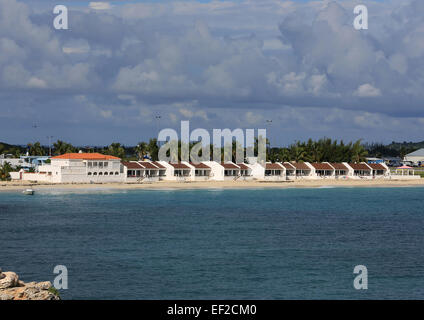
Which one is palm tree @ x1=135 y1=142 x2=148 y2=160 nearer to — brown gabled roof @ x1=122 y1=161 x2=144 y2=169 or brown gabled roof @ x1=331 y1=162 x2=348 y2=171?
brown gabled roof @ x1=122 y1=161 x2=144 y2=169

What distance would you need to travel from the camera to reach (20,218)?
6544 centimetres

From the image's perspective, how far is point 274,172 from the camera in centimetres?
13450

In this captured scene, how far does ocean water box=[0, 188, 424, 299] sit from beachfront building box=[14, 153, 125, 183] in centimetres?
1919

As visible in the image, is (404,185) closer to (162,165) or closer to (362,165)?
(362,165)

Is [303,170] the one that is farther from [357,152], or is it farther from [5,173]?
[5,173]

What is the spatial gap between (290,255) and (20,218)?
34848mm

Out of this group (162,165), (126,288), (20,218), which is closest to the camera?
(126,288)

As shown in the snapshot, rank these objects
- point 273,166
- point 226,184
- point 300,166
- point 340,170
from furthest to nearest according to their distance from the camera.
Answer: point 340,170 → point 300,166 → point 273,166 → point 226,184

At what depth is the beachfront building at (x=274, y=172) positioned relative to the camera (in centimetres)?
13262

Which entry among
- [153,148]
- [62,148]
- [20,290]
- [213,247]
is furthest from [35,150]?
[20,290]

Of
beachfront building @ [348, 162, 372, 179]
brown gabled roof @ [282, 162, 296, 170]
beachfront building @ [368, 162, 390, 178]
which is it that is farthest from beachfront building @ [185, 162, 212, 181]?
beachfront building @ [368, 162, 390, 178]

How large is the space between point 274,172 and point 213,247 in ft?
289

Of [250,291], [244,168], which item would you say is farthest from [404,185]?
[250,291]
